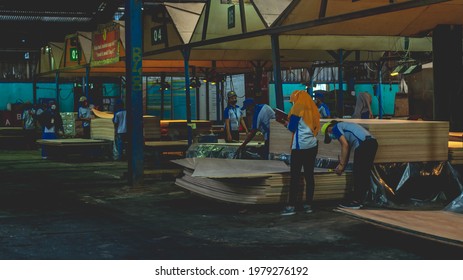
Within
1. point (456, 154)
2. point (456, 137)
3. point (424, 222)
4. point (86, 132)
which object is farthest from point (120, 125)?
point (424, 222)

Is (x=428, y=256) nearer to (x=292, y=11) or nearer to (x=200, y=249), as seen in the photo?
(x=200, y=249)

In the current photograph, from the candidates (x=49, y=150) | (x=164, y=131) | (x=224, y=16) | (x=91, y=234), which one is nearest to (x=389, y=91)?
(x=164, y=131)

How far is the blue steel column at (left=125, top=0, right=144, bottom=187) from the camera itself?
545 inches

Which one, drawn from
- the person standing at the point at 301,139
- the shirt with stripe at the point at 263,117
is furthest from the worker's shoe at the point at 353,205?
the shirt with stripe at the point at 263,117

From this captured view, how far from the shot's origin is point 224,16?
16.1 m

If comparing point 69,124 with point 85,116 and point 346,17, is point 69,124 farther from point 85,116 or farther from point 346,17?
point 346,17

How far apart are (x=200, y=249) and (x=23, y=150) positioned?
21840 mm

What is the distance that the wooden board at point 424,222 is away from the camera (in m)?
7.45

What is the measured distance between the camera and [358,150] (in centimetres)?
1038

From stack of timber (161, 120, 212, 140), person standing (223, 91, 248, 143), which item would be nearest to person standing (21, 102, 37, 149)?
stack of timber (161, 120, 212, 140)

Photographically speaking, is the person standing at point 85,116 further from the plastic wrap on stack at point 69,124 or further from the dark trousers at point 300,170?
the dark trousers at point 300,170

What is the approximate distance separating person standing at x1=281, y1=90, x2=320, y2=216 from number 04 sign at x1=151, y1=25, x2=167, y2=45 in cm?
829

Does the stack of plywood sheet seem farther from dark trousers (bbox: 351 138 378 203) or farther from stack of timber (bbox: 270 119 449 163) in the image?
dark trousers (bbox: 351 138 378 203)

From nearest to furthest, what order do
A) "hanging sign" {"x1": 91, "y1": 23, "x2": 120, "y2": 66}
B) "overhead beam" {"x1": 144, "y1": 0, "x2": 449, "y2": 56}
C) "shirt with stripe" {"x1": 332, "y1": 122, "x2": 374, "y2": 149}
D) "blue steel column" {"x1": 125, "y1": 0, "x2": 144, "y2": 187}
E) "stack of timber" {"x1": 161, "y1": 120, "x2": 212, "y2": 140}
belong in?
"overhead beam" {"x1": 144, "y1": 0, "x2": 449, "y2": 56}
"shirt with stripe" {"x1": 332, "y1": 122, "x2": 374, "y2": 149}
"blue steel column" {"x1": 125, "y1": 0, "x2": 144, "y2": 187}
"hanging sign" {"x1": 91, "y1": 23, "x2": 120, "y2": 66}
"stack of timber" {"x1": 161, "y1": 120, "x2": 212, "y2": 140}
